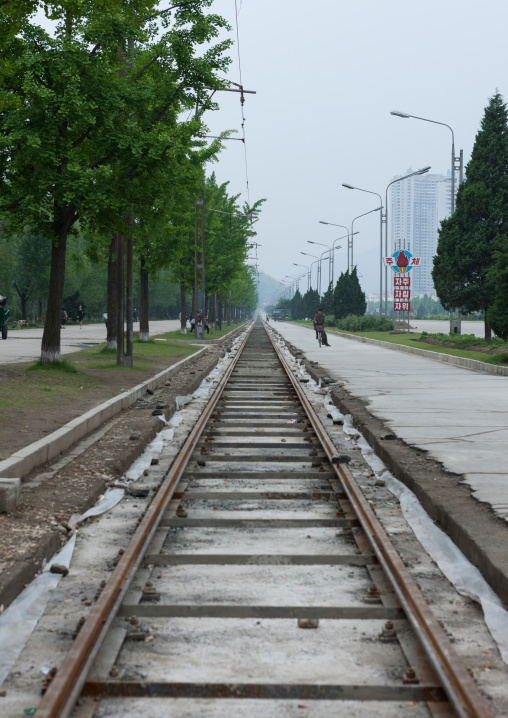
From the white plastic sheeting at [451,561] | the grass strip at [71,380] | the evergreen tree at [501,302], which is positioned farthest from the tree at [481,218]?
the white plastic sheeting at [451,561]

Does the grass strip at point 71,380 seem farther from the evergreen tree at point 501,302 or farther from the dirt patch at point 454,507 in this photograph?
the evergreen tree at point 501,302

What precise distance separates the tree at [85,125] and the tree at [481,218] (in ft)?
66.7

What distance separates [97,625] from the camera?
4254 mm

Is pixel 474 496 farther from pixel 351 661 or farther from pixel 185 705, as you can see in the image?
pixel 185 705

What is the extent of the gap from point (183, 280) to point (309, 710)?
1843 inches

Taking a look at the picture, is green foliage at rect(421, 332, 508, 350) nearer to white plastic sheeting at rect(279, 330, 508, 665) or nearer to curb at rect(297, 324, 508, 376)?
curb at rect(297, 324, 508, 376)

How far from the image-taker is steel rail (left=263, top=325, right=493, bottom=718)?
3.51m

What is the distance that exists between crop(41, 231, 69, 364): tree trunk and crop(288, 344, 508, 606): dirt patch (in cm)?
975

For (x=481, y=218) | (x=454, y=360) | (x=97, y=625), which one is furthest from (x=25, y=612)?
(x=481, y=218)

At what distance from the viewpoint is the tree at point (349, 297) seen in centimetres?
7156

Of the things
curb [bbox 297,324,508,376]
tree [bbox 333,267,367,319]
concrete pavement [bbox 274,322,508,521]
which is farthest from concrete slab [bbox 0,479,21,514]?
tree [bbox 333,267,367,319]

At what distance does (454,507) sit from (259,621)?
289cm

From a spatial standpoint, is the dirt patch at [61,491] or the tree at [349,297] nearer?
the dirt patch at [61,491]

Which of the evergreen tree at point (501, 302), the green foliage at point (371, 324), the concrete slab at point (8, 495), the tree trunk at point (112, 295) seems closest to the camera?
the concrete slab at point (8, 495)
